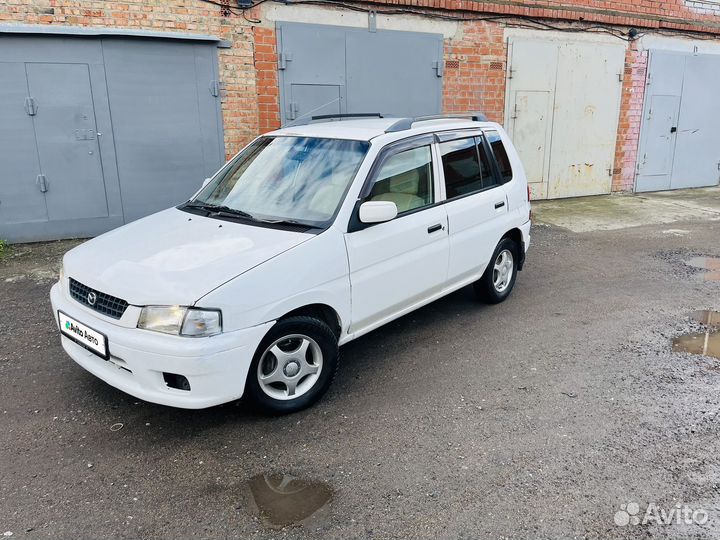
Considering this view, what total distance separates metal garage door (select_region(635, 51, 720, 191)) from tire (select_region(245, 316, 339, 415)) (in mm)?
10829

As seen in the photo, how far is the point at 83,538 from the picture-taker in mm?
2662

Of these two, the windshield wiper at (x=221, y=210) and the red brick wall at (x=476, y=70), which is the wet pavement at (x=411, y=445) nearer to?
the windshield wiper at (x=221, y=210)

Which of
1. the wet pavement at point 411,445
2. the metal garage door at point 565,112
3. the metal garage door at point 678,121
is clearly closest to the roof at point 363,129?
the wet pavement at point 411,445

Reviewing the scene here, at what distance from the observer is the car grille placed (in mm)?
3258

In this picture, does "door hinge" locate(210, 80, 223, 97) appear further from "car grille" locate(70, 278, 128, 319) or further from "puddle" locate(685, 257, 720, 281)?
"puddle" locate(685, 257, 720, 281)

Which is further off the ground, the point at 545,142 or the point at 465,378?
the point at 545,142

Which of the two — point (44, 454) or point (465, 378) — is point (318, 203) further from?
point (44, 454)

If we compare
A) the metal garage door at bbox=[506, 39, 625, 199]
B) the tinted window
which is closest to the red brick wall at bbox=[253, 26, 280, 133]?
the tinted window

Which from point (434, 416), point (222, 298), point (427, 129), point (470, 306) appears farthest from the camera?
point (470, 306)

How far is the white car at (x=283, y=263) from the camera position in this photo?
3.15m

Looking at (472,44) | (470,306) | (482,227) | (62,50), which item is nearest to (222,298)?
(482,227)

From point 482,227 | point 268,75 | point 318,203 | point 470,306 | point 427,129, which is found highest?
point 268,75

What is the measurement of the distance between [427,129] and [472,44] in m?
5.93

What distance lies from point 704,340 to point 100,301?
188 inches
